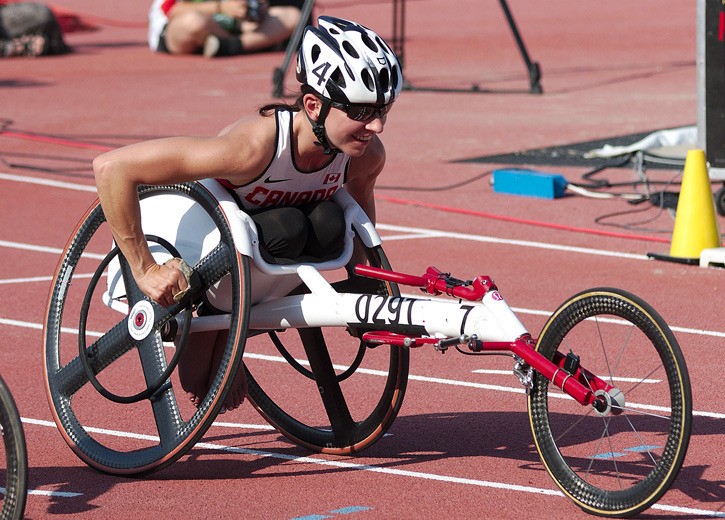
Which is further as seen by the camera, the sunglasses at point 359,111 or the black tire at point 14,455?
the sunglasses at point 359,111

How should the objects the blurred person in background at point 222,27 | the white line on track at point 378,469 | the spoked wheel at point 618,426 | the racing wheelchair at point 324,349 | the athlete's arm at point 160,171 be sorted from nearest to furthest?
the spoked wheel at point 618,426 < the racing wheelchair at point 324,349 < the white line on track at point 378,469 < the athlete's arm at point 160,171 < the blurred person in background at point 222,27

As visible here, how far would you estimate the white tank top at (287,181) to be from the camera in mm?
5074

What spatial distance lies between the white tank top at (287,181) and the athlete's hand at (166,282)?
0.37 metres

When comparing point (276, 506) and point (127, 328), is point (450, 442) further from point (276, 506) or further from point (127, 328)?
point (127, 328)

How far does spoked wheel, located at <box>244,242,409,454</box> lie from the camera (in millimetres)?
5449

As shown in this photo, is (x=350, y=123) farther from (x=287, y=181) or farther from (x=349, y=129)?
(x=287, y=181)

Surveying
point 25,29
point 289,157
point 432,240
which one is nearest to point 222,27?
point 25,29

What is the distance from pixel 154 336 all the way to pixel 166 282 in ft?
1.09

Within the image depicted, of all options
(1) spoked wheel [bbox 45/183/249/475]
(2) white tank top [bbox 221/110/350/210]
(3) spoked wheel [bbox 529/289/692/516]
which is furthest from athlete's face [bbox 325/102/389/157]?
(3) spoked wheel [bbox 529/289/692/516]

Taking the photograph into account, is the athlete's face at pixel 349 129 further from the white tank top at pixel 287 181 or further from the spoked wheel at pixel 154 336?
the spoked wheel at pixel 154 336

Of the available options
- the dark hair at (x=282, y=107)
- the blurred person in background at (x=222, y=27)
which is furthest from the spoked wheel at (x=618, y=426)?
the blurred person in background at (x=222, y=27)

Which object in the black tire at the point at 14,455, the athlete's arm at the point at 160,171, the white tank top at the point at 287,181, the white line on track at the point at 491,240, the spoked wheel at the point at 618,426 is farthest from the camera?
the white line on track at the point at 491,240

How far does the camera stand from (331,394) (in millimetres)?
5625

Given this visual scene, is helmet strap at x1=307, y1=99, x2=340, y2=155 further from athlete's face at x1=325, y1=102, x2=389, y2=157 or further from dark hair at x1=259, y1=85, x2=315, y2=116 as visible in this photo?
dark hair at x1=259, y1=85, x2=315, y2=116
